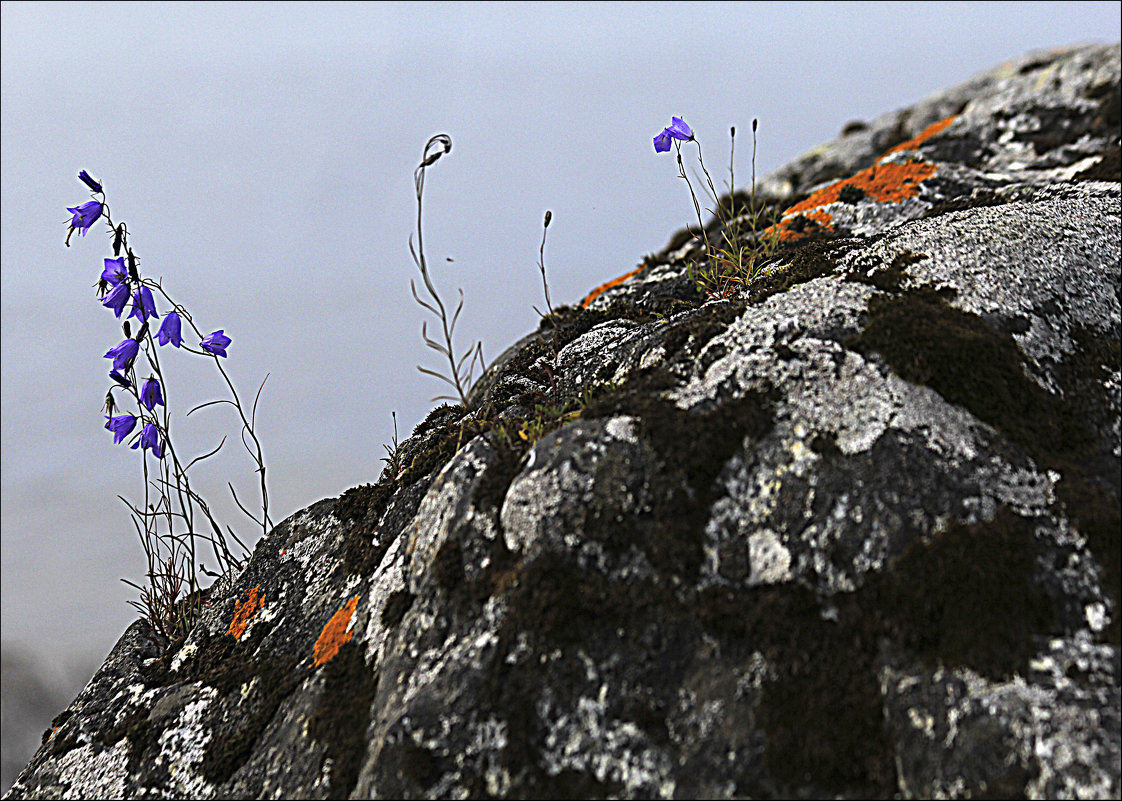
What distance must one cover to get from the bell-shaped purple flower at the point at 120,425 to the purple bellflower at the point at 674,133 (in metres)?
4.80

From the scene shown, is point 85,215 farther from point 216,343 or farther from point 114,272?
point 216,343

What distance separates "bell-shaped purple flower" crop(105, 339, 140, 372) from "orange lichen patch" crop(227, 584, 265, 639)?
2.02 meters

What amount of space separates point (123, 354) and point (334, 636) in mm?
2943

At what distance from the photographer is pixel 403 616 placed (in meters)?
4.27

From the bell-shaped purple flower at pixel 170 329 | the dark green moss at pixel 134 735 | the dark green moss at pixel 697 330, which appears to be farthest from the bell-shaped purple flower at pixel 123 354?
the dark green moss at pixel 697 330

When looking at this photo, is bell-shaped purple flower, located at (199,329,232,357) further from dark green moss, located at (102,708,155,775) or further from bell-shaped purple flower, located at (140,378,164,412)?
dark green moss, located at (102,708,155,775)

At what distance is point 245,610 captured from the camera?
5672 millimetres

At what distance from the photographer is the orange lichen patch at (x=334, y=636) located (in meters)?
4.60

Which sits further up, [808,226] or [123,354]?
[123,354]

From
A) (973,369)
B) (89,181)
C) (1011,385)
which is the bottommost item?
(1011,385)

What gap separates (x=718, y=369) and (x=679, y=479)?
0.84m

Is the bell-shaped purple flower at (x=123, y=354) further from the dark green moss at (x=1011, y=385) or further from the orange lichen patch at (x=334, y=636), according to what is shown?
the dark green moss at (x=1011, y=385)

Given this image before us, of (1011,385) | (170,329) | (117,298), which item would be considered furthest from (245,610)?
(1011,385)

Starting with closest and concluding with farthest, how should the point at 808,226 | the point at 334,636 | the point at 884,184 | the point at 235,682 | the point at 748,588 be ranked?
the point at 748,588 → the point at 334,636 → the point at 235,682 → the point at 808,226 → the point at 884,184
